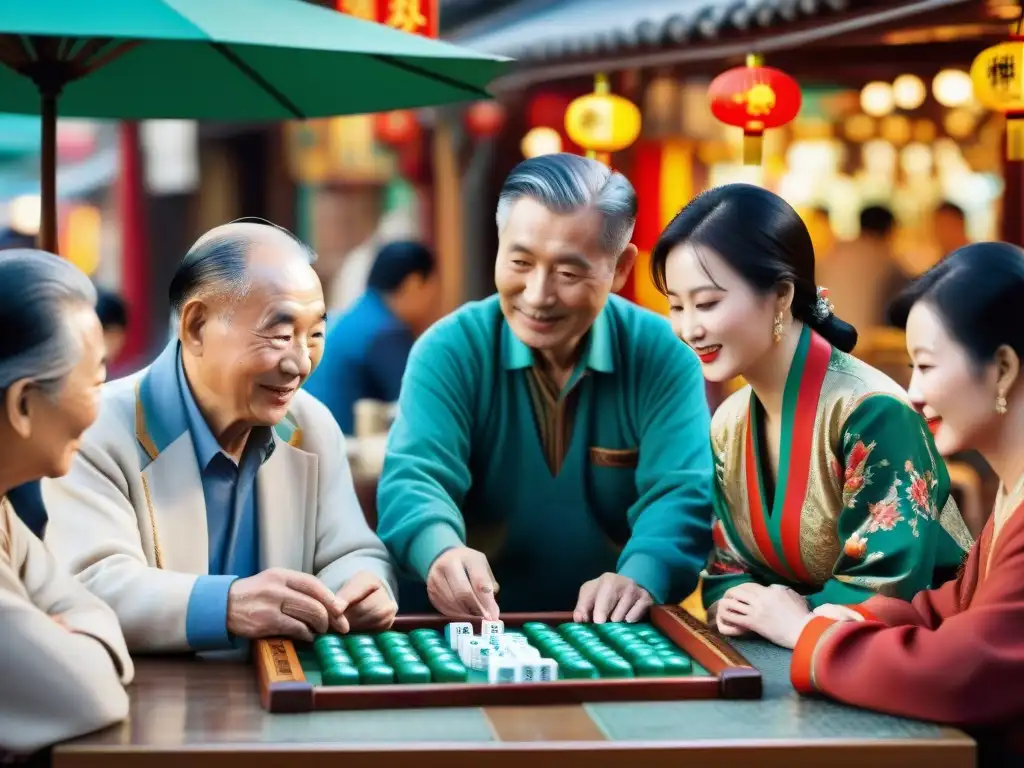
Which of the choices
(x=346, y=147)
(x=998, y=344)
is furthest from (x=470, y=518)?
(x=346, y=147)

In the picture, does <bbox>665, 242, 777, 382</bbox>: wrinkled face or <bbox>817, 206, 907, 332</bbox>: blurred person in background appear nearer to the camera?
<bbox>665, 242, 777, 382</bbox>: wrinkled face

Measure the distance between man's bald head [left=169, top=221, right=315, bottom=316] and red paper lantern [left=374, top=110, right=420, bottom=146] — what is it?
28.1ft

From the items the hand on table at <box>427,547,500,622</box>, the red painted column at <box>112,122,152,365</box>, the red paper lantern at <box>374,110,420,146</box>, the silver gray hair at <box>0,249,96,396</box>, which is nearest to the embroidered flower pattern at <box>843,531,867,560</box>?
the hand on table at <box>427,547,500,622</box>

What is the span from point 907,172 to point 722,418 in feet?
23.4

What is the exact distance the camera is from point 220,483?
2990 millimetres

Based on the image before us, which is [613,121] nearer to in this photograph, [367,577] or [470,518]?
[470,518]

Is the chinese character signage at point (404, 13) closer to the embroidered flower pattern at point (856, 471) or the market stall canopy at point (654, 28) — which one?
the market stall canopy at point (654, 28)

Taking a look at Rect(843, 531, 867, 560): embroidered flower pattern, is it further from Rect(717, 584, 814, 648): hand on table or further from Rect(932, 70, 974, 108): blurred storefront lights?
Rect(932, 70, 974, 108): blurred storefront lights

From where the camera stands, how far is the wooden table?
2195 mm

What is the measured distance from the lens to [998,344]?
253 centimetres

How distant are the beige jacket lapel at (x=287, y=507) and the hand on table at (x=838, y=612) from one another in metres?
1.06

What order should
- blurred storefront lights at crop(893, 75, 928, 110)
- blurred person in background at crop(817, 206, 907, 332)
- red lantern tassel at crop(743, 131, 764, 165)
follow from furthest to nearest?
blurred person in background at crop(817, 206, 907, 332)
blurred storefront lights at crop(893, 75, 928, 110)
red lantern tassel at crop(743, 131, 764, 165)

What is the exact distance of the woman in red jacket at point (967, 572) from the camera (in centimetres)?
237

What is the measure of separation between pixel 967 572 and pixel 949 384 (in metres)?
0.38
